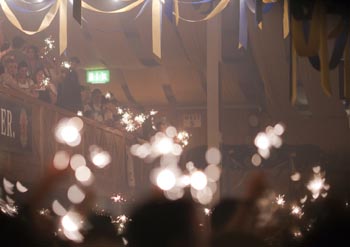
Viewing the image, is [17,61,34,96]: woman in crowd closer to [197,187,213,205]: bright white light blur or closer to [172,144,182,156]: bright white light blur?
[197,187,213,205]: bright white light blur

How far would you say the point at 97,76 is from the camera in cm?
1831

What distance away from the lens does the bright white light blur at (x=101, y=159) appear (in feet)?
31.4

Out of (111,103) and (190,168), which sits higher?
(111,103)

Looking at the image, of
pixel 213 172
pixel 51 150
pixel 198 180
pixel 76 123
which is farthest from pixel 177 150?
pixel 51 150

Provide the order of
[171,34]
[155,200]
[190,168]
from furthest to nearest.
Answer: [171,34], [190,168], [155,200]

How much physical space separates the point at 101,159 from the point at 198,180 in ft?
8.75

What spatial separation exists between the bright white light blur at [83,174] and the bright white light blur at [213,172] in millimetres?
2314

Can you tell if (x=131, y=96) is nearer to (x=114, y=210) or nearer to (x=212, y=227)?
(x=114, y=210)

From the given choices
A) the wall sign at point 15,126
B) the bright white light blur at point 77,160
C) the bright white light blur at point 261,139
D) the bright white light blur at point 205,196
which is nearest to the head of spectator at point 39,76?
the wall sign at point 15,126

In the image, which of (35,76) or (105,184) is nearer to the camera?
(35,76)

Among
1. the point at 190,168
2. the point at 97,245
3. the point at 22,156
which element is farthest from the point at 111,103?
the point at 97,245

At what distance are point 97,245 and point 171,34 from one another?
14.7 m

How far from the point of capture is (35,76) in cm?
841

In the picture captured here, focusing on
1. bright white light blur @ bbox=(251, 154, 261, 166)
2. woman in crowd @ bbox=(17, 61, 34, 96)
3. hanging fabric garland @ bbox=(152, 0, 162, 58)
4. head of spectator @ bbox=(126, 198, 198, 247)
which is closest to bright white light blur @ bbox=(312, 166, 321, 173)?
bright white light blur @ bbox=(251, 154, 261, 166)
